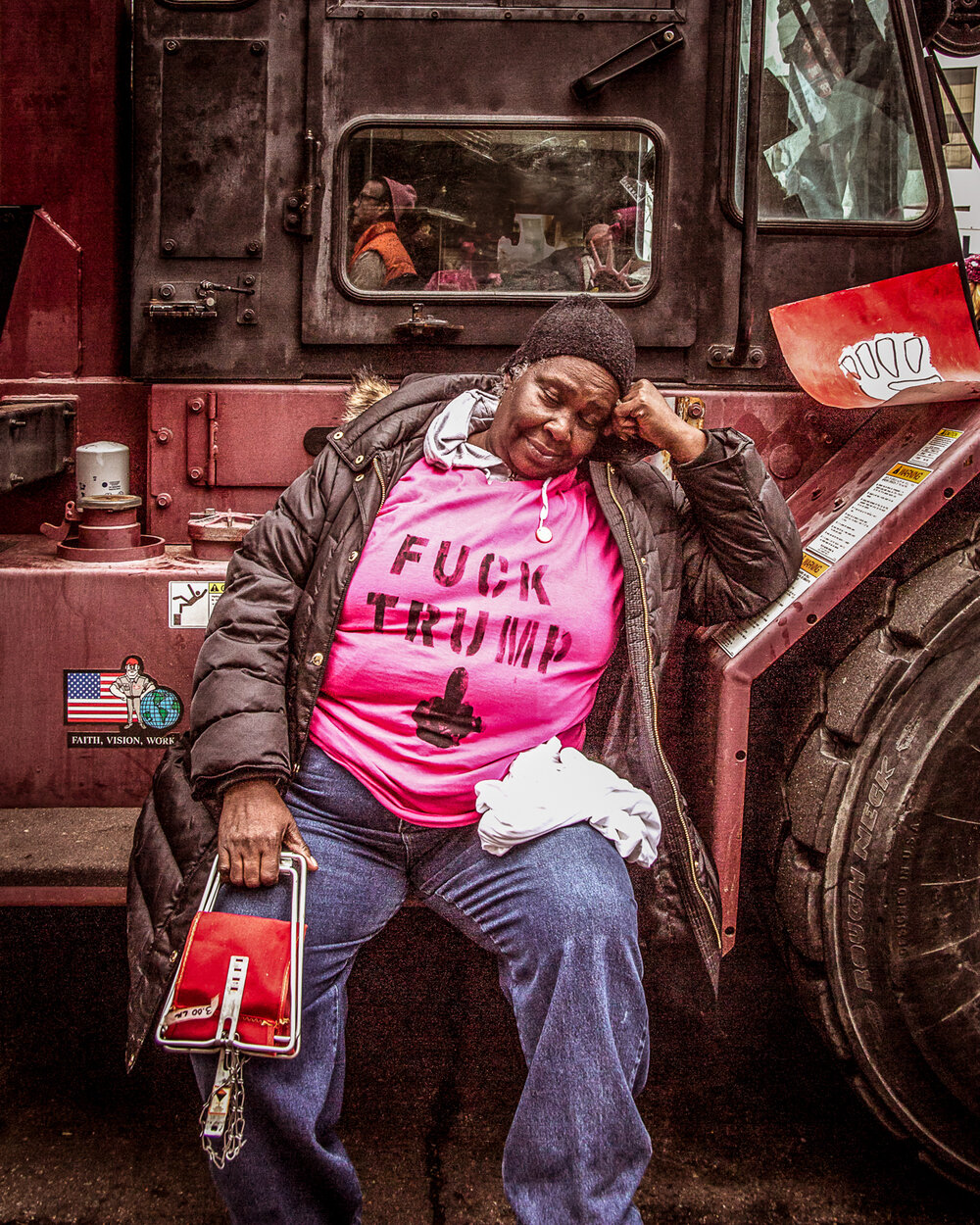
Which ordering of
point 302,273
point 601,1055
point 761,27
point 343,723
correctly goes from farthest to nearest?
point 302,273 < point 761,27 < point 343,723 < point 601,1055

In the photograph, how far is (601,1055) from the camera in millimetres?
1790

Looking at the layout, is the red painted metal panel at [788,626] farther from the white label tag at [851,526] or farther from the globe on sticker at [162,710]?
the globe on sticker at [162,710]

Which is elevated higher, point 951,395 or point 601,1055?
point 951,395

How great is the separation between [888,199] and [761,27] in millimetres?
518

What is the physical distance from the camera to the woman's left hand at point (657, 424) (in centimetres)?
215

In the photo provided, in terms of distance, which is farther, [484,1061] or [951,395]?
[484,1061]

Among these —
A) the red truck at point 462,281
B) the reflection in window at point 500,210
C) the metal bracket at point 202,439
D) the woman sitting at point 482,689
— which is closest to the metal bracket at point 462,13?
the red truck at point 462,281

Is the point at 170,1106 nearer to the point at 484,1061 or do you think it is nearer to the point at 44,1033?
the point at 44,1033

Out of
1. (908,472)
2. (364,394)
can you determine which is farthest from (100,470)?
(908,472)

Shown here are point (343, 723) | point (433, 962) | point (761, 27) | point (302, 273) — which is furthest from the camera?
point (433, 962)

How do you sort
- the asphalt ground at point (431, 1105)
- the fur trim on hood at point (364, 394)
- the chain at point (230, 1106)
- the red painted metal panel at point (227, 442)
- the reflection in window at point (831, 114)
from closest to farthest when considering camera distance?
the chain at point (230, 1106) → the asphalt ground at point (431, 1105) → the fur trim on hood at point (364, 394) → the reflection in window at point (831, 114) → the red painted metal panel at point (227, 442)

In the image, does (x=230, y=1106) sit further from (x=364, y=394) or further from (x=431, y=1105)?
(x=364, y=394)

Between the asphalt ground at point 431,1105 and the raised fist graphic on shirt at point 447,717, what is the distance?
45cm

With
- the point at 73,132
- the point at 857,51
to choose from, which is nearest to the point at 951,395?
the point at 857,51
